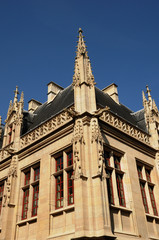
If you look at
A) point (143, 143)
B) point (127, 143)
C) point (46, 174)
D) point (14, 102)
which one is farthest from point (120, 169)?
point (14, 102)

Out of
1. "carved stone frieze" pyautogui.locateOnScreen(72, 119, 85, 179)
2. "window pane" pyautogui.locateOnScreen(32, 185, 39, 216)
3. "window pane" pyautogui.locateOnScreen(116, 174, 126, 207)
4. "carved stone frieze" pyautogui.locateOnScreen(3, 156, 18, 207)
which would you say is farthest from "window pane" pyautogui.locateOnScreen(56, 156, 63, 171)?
"carved stone frieze" pyautogui.locateOnScreen(3, 156, 18, 207)

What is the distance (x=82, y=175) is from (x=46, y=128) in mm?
4864

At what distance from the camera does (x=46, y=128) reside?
14242 millimetres

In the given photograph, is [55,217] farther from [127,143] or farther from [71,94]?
[71,94]

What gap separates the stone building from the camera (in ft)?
33.0

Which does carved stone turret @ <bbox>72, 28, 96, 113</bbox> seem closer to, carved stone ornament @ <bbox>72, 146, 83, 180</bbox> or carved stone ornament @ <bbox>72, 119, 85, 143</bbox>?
carved stone ornament @ <bbox>72, 119, 85, 143</bbox>

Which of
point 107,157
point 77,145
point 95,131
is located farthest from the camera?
point 107,157

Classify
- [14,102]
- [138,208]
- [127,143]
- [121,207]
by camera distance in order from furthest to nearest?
[14,102], [127,143], [138,208], [121,207]

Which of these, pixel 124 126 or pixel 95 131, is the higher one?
pixel 124 126

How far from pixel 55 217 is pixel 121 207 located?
2860 mm

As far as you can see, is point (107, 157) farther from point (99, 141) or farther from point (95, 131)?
point (95, 131)

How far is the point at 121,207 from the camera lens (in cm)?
1113

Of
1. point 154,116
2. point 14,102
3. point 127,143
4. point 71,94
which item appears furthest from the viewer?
point 14,102

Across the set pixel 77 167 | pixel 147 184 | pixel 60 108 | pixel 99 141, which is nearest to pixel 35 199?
pixel 77 167
